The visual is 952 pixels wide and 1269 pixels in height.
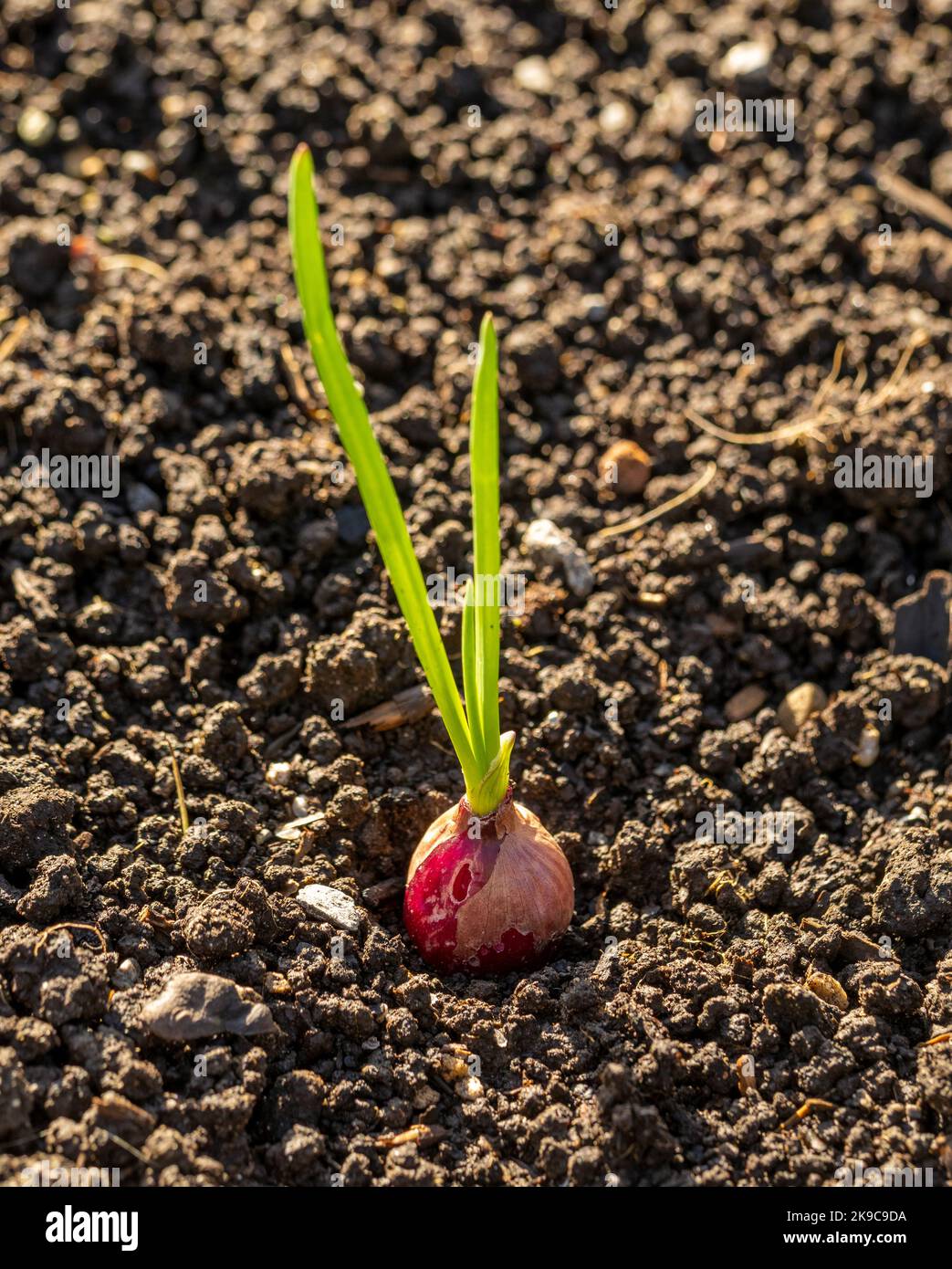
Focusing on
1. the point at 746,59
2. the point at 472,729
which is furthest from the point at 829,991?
the point at 746,59

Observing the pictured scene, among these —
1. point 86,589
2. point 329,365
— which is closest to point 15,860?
point 86,589

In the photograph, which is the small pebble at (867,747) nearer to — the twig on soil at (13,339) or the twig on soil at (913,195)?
the twig on soil at (913,195)

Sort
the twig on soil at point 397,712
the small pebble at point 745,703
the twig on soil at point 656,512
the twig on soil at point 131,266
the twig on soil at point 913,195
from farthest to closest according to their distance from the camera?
the twig on soil at point 913,195
the twig on soil at point 131,266
the twig on soil at point 656,512
the small pebble at point 745,703
the twig on soil at point 397,712

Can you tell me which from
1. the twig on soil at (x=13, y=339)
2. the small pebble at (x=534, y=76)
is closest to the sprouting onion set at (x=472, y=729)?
the twig on soil at (x=13, y=339)

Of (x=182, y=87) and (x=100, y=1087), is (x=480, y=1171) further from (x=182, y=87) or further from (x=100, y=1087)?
(x=182, y=87)

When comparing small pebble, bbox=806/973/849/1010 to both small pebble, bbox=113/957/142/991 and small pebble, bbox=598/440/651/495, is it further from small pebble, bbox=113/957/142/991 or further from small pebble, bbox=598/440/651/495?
small pebble, bbox=598/440/651/495
